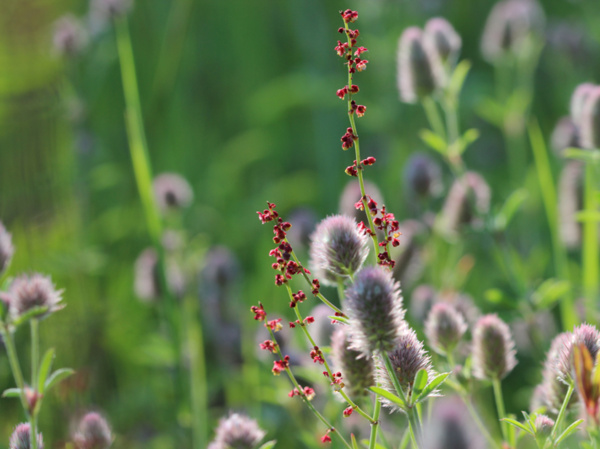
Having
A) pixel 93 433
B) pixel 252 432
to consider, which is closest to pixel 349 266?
pixel 252 432

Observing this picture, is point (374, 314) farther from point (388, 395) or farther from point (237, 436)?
point (237, 436)

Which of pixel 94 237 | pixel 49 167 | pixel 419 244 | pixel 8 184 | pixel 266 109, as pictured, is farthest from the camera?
pixel 266 109

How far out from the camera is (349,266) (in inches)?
34.4

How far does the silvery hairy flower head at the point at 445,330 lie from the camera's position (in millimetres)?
1093

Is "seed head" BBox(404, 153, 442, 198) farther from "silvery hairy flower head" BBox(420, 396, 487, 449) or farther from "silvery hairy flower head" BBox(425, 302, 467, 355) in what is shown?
"silvery hairy flower head" BBox(420, 396, 487, 449)

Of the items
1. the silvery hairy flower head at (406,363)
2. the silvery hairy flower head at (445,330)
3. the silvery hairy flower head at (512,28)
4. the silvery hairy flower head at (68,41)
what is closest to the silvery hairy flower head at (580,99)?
the silvery hairy flower head at (445,330)

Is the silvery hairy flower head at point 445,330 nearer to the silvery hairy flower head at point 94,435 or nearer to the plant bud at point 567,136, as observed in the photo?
the silvery hairy flower head at point 94,435

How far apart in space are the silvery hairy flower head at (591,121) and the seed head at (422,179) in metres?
0.51

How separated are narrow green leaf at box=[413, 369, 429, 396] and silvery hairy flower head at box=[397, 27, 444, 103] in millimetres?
991

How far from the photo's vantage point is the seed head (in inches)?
71.2

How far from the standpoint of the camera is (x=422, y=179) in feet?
5.92

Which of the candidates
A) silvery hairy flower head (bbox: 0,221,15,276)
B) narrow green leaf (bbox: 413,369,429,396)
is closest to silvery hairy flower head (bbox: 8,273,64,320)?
silvery hairy flower head (bbox: 0,221,15,276)

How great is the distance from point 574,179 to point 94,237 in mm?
1922

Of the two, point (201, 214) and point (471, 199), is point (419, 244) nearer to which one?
point (471, 199)
